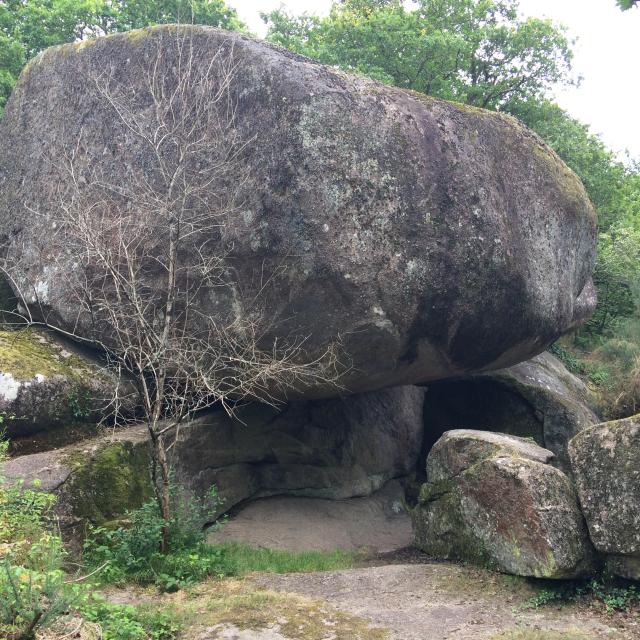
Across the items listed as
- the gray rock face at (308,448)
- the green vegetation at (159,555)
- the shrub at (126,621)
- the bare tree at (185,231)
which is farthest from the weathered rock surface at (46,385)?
the shrub at (126,621)

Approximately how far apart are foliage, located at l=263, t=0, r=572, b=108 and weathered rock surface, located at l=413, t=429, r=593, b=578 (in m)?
12.6

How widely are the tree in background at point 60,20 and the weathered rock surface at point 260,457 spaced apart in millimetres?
10879

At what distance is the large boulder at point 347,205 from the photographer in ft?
28.8

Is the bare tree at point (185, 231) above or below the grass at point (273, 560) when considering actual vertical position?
above

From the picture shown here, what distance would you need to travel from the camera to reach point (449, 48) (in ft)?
62.3

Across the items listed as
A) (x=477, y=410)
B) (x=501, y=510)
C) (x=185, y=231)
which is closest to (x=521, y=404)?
(x=477, y=410)

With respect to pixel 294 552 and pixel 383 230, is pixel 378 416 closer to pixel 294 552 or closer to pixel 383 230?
pixel 294 552

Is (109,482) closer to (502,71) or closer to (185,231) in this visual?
(185,231)

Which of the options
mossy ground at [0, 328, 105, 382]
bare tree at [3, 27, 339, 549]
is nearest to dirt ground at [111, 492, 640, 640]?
bare tree at [3, 27, 339, 549]

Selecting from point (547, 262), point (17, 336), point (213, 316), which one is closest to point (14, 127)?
point (17, 336)

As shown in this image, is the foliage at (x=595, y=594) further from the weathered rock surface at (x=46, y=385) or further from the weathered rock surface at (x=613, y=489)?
the weathered rock surface at (x=46, y=385)

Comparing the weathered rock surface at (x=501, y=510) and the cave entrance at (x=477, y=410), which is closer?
the weathered rock surface at (x=501, y=510)

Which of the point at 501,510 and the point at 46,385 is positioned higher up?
the point at 46,385

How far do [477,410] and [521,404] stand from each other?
0.87 m
